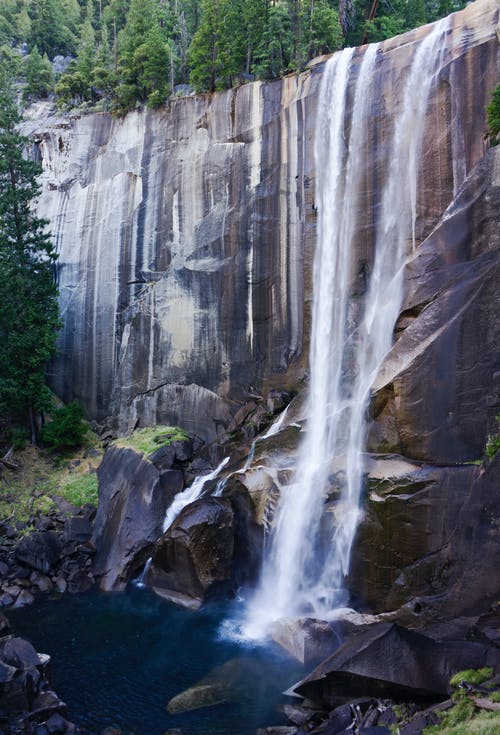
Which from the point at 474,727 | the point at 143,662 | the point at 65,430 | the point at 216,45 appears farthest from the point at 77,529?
the point at 216,45

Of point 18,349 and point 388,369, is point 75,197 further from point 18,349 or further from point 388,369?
point 388,369

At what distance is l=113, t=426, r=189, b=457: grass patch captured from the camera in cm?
2345

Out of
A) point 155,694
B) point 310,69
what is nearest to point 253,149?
point 310,69

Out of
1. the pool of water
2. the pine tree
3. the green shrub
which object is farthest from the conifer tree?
the pool of water

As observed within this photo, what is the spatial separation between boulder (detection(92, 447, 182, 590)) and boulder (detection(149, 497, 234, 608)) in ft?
5.98

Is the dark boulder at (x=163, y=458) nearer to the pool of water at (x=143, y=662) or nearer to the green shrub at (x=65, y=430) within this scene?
the pool of water at (x=143, y=662)

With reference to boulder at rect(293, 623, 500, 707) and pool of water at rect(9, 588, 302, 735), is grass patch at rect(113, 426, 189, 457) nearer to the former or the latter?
pool of water at rect(9, 588, 302, 735)

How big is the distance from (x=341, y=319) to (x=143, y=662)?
12.8 metres

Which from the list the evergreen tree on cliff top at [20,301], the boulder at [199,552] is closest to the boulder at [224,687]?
the boulder at [199,552]

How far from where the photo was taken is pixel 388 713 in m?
9.95

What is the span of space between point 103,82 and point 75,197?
771cm

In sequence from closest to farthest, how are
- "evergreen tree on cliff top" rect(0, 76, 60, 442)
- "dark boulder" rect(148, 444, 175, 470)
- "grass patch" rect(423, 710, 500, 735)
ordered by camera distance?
"grass patch" rect(423, 710, 500, 735)
"dark boulder" rect(148, 444, 175, 470)
"evergreen tree on cliff top" rect(0, 76, 60, 442)

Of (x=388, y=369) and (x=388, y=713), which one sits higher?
(x=388, y=369)

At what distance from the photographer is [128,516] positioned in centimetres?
2070
